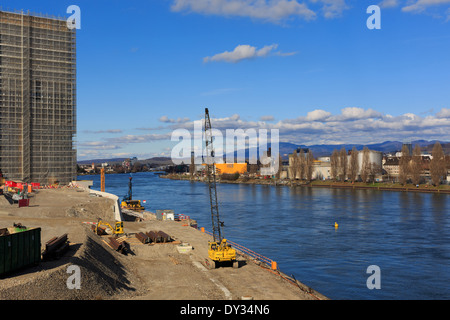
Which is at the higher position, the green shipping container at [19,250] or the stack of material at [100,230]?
the green shipping container at [19,250]

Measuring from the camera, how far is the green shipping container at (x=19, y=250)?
75.3 ft

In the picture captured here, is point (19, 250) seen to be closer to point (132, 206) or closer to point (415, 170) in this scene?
point (132, 206)

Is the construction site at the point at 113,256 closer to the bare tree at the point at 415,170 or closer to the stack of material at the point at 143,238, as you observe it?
the stack of material at the point at 143,238

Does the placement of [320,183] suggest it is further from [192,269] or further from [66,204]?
[192,269]

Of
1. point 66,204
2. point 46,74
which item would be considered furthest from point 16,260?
point 46,74

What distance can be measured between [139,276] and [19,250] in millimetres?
10533

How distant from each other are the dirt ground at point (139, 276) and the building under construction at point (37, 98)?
67006mm

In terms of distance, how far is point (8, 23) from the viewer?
105 metres

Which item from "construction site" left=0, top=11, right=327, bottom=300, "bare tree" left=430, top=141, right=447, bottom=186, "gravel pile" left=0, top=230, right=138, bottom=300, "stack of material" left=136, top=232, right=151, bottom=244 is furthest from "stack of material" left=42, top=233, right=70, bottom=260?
"bare tree" left=430, top=141, right=447, bottom=186

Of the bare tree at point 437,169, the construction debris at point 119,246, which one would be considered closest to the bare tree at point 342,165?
the bare tree at point 437,169

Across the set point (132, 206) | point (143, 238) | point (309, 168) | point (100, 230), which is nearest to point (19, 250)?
point (143, 238)

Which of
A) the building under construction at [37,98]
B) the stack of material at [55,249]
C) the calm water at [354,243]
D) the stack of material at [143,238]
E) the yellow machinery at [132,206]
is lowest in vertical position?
the calm water at [354,243]

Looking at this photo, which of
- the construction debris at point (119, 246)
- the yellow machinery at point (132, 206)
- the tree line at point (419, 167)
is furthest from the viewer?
the tree line at point (419, 167)

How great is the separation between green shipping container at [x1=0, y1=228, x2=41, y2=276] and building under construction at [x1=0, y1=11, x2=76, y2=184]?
88721mm
